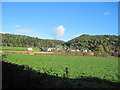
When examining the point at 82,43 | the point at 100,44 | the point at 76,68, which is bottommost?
the point at 76,68

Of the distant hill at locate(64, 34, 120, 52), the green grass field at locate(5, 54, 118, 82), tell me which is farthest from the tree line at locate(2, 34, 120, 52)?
the green grass field at locate(5, 54, 118, 82)

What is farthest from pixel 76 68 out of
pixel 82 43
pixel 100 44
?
pixel 82 43

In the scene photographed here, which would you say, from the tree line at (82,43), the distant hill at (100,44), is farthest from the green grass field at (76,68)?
the distant hill at (100,44)

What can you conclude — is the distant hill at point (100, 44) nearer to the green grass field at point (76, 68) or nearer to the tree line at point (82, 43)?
the tree line at point (82, 43)

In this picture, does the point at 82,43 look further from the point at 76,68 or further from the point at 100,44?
the point at 76,68

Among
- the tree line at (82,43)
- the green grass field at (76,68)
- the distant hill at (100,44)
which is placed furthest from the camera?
the distant hill at (100,44)

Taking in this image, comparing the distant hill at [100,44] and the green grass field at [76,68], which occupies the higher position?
the distant hill at [100,44]

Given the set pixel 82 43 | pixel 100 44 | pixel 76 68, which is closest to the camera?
pixel 76 68

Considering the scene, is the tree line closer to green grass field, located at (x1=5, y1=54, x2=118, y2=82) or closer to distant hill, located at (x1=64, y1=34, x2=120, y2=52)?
distant hill, located at (x1=64, y1=34, x2=120, y2=52)

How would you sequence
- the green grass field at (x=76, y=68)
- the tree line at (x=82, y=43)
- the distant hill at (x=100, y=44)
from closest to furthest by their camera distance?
the green grass field at (x=76, y=68)
the tree line at (x=82, y=43)
the distant hill at (x=100, y=44)

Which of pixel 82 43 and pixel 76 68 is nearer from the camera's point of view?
pixel 76 68

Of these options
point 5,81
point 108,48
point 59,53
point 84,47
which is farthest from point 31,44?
point 5,81

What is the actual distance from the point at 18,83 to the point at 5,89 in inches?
12.6

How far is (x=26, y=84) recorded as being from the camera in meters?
2.99
